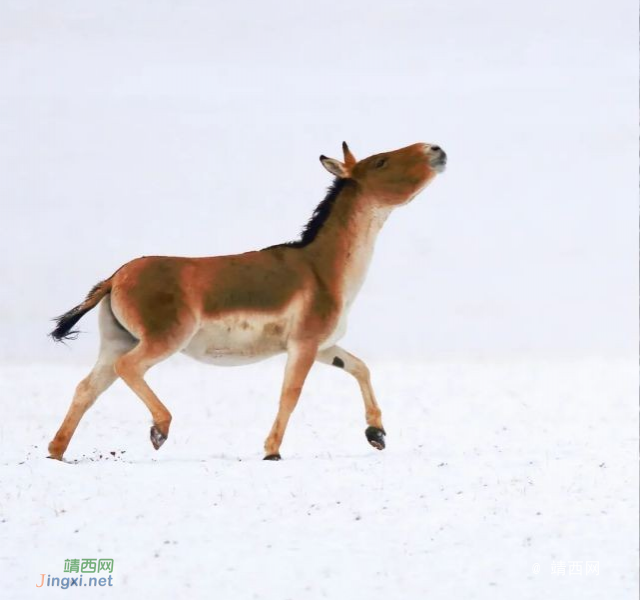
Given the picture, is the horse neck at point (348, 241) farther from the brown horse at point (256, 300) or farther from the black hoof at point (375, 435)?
the black hoof at point (375, 435)

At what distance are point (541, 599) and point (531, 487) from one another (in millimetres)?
2224

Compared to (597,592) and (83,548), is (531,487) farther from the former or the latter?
(83,548)

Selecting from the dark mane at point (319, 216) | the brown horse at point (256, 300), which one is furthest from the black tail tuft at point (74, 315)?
the dark mane at point (319, 216)

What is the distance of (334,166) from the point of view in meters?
13.4

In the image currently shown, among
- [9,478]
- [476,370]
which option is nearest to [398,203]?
[9,478]

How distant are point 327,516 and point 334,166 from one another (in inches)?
169

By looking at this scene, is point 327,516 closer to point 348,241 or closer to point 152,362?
point 152,362

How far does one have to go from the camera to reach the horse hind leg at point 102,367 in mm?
12953

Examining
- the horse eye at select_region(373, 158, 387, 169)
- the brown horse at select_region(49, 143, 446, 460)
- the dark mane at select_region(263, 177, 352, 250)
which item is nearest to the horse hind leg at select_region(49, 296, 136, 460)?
the brown horse at select_region(49, 143, 446, 460)

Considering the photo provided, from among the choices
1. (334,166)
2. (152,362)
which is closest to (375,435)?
(152,362)

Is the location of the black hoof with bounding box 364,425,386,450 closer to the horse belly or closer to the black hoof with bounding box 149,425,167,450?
the horse belly

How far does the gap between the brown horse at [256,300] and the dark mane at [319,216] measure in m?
0.02

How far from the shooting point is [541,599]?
32.8 feet

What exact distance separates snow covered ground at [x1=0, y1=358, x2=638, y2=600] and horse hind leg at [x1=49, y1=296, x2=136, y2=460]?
398 millimetres
